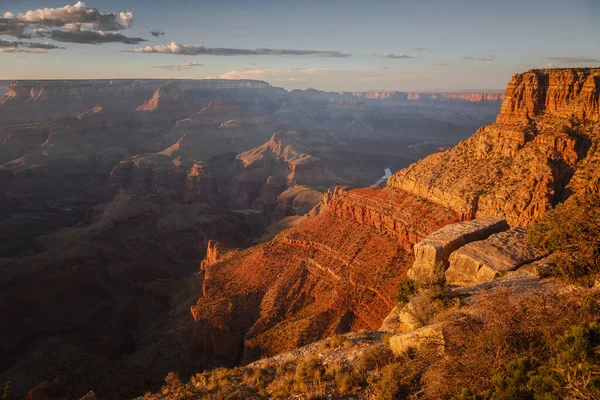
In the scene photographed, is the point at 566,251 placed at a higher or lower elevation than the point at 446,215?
higher

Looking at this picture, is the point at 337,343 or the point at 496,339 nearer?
the point at 496,339

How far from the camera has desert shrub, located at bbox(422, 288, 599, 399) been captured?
483 inches

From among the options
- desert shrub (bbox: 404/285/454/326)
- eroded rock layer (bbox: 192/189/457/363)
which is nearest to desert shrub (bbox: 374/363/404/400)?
desert shrub (bbox: 404/285/454/326)

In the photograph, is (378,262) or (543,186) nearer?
(543,186)

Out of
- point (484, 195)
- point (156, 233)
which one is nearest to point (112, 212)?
point (156, 233)

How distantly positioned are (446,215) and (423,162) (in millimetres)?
11181

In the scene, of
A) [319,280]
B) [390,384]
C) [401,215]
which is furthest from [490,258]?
[319,280]

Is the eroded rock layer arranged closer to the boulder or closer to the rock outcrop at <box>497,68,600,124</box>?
the rock outcrop at <box>497,68,600,124</box>

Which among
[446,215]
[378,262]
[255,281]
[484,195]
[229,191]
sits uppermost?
[484,195]

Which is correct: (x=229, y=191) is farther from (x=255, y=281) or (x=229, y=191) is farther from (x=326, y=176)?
(x=255, y=281)

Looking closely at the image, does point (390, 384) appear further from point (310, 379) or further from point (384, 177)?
point (384, 177)

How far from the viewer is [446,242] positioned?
2961 cm

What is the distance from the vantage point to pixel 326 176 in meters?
160

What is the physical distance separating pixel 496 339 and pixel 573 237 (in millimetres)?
11707
